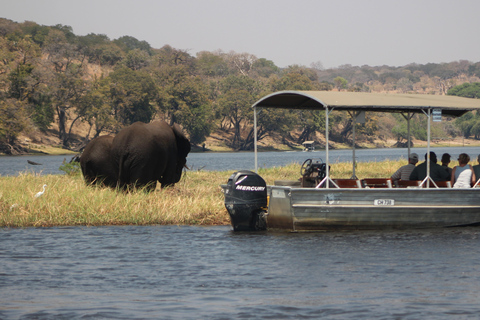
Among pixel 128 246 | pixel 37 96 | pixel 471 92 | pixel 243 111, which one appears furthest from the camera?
pixel 471 92

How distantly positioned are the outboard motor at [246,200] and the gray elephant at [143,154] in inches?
184

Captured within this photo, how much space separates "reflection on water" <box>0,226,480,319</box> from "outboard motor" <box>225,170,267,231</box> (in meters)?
0.38

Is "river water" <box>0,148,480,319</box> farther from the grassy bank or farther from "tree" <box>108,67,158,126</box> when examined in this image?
"tree" <box>108,67,158,126</box>

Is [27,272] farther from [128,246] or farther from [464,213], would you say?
[464,213]

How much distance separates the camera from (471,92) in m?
146

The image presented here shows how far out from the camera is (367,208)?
54.1 ft

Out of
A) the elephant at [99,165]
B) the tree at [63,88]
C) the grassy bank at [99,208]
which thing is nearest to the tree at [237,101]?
the tree at [63,88]

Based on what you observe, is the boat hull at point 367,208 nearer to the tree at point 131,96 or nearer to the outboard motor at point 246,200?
the outboard motor at point 246,200

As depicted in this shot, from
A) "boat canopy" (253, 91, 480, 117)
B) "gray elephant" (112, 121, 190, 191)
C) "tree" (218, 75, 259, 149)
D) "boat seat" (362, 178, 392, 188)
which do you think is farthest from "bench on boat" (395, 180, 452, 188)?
"tree" (218, 75, 259, 149)

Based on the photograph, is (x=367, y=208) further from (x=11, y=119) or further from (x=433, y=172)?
(x=11, y=119)

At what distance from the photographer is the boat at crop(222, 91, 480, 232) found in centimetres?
1628

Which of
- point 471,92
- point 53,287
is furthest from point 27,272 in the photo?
point 471,92

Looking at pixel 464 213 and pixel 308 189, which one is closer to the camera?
pixel 308 189

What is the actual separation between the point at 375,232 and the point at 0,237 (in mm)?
8642
